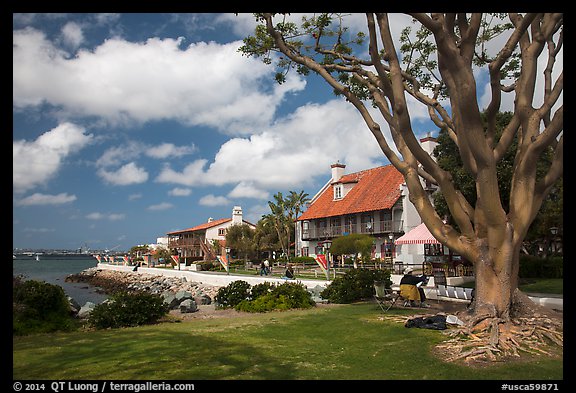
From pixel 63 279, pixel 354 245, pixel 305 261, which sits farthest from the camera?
pixel 63 279

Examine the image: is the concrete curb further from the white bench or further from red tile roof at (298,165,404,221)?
red tile roof at (298,165,404,221)

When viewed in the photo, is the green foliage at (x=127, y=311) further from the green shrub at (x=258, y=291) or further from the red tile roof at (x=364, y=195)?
the red tile roof at (x=364, y=195)

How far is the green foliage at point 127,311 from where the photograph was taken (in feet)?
37.1

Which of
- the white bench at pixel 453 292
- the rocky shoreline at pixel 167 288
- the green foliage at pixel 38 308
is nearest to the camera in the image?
the green foliage at pixel 38 308

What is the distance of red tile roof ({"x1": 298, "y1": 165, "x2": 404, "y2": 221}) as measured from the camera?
1619 inches

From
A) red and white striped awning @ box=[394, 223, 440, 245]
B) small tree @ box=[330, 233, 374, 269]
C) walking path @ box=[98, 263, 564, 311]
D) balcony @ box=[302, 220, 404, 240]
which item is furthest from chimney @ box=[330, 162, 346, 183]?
red and white striped awning @ box=[394, 223, 440, 245]

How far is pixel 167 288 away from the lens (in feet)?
127

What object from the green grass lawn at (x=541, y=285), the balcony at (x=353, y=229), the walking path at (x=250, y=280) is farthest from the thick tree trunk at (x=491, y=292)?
the balcony at (x=353, y=229)

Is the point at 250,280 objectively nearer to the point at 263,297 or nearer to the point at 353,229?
the point at 263,297

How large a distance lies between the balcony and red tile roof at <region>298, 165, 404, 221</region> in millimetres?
1539

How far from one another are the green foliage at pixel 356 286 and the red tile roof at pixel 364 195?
23.5 m

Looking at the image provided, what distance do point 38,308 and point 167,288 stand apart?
28.1 metres

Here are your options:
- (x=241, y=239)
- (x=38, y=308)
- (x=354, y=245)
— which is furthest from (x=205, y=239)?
(x=38, y=308)
